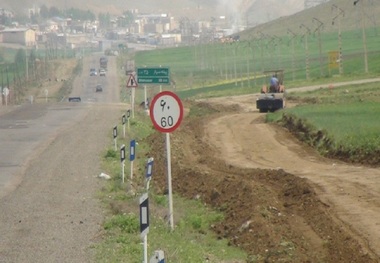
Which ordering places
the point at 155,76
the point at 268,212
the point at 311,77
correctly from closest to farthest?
the point at 268,212, the point at 155,76, the point at 311,77

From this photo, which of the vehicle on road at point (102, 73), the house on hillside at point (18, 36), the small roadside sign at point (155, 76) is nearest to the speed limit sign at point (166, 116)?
the small roadside sign at point (155, 76)

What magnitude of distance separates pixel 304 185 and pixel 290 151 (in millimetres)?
9469

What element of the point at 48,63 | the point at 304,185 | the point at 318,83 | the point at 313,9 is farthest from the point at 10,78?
the point at 304,185

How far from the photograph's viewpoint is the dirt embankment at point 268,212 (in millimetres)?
14203

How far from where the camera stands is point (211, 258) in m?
14.5

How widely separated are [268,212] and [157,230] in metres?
2.08

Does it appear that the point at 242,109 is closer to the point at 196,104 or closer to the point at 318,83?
the point at 196,104

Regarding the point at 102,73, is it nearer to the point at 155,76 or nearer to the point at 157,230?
the point at 155,76

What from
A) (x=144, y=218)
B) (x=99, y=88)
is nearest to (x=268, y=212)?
(x=144, y=218)

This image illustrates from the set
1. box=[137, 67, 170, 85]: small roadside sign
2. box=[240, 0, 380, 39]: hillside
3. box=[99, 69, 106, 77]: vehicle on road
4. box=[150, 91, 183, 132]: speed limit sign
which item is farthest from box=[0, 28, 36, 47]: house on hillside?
box=[150, 91, 183, 132]: speed limit sign

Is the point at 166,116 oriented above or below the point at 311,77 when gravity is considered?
below

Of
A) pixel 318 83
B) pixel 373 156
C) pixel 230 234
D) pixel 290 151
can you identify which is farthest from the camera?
pixel 318 83

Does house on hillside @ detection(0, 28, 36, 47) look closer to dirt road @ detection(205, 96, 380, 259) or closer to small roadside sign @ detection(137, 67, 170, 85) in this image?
dirt road @ detection(205, 96, 380, 259)

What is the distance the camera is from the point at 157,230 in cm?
1642
